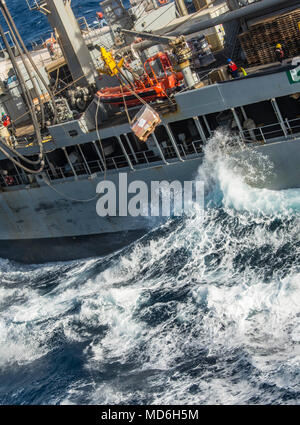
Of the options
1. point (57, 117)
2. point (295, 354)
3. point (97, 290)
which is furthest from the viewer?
point (57, 117)

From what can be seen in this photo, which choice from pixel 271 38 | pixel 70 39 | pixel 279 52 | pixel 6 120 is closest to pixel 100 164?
pixel 6 120

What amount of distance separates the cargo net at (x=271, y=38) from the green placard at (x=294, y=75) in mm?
1788

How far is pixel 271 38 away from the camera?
18766mm

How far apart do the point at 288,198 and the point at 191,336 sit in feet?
20.1

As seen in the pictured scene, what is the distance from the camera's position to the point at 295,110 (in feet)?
60.7

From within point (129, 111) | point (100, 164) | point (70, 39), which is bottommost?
point (100, 164)

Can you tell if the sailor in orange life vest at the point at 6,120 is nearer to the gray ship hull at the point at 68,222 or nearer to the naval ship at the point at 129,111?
the naval ship at the point at 129,111

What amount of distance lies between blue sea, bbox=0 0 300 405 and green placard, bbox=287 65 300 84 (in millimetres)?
2784

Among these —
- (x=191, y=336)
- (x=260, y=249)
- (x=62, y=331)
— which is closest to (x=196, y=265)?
(x=260, y=249)

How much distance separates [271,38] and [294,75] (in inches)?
97.0

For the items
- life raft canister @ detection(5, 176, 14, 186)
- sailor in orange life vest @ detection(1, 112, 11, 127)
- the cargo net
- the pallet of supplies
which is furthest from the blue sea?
sailor in orange life vest @ detection(1, 112, 11, 127)

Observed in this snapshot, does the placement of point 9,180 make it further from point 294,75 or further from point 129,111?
point 294,75

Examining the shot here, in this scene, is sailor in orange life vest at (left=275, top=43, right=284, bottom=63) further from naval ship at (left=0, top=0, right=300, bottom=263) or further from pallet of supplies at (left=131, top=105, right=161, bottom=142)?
pallet of supplies at (left=131, top=105, right=161, bottom=142)
